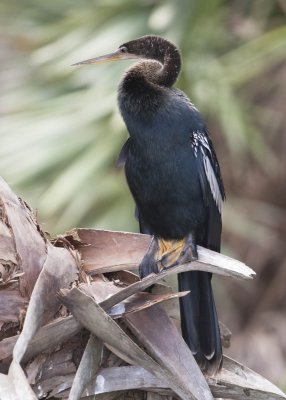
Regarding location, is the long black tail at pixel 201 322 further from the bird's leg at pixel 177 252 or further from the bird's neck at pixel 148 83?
the bird's neck at pixel 148 83

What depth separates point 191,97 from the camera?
128 inches

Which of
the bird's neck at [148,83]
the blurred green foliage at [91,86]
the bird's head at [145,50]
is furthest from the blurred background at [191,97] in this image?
the bird's neck at [148,83]

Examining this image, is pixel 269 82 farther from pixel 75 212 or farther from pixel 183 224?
pixel 183 224

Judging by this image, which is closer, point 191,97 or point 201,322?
point 201,322

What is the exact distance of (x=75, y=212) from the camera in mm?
3162

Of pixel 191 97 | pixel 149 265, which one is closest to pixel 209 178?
pixel 149 265

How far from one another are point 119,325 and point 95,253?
0.16m

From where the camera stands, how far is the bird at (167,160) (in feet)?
6.89

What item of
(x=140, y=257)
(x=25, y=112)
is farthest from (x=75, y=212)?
(x=140, y=257)

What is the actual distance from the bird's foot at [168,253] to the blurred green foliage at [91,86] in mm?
898

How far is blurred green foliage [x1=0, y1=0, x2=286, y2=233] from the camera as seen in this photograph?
10.2 feet

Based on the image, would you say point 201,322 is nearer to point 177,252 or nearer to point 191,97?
point 177,252

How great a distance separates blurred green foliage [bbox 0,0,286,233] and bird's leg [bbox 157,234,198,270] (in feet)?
2.96

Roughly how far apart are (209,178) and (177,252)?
209 millimetres
